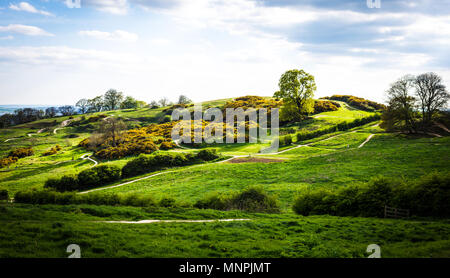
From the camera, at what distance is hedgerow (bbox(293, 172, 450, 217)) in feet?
47.4

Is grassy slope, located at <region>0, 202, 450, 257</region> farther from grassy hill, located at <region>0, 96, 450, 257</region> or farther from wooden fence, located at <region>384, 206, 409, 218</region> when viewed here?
wooden fence, located at <region>384, 206, 409, 218</region>

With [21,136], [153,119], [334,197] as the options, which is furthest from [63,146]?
[334,197]

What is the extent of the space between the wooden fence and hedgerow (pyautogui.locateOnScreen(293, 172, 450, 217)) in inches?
13.7

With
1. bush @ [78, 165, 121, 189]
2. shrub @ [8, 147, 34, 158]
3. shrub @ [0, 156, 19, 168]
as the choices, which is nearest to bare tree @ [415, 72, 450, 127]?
bush @ [78, 165, 121, 189]

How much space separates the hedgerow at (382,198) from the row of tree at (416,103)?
33.8 metres

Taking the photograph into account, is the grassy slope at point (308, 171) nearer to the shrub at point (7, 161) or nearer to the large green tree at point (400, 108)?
the large green tree at point (400, 108)

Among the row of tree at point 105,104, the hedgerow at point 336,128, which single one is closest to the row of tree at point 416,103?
the hedgerow at point 336,128

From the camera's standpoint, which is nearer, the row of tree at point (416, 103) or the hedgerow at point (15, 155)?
the row of tree at point (416, 103)

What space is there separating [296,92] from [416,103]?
28.9 m

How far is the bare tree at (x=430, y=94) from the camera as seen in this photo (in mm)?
41500

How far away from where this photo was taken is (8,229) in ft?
33.3
